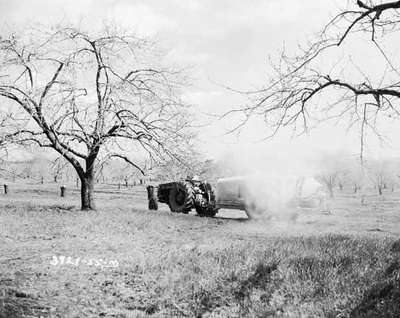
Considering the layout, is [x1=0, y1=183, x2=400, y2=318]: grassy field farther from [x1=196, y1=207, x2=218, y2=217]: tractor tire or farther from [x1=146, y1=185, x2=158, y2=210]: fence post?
[x1=146, y1=185, x2=158, y2=210]: fence post

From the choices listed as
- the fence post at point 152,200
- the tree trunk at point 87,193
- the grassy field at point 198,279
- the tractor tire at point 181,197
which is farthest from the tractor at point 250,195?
the grassy field at point 198,279

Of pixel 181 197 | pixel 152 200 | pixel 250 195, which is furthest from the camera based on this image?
pixel 152 200

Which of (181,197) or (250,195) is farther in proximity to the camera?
(181,197)

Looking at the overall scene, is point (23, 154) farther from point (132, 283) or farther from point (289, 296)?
point (289, 296)

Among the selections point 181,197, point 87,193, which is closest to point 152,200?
point 181,197

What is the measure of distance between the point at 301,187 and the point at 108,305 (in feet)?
43.7

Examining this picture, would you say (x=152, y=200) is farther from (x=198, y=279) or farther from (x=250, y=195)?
(x=198, y=279)

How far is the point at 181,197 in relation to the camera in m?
23.2

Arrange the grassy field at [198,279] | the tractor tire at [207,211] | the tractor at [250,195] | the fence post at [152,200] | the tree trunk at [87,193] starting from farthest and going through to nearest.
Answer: the fence post at [152,200] < the tractor tire at [207,211] < the tree trunk at [87,193] < the tractor at [250,195] < the grassy field at [198,279]

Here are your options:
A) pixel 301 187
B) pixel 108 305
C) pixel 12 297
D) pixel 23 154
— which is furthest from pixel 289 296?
pixel 23 154

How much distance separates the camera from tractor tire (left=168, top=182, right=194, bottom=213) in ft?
73.6

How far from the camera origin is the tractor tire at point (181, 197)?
22.4m

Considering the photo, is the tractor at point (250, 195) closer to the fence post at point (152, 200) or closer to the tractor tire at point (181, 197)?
the tractor tire at point (181, 197)

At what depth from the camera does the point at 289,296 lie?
22.7 feet
